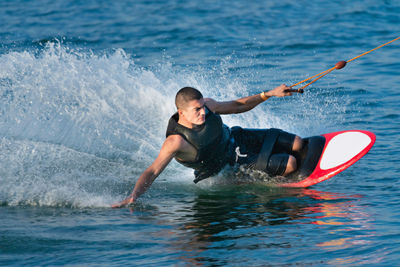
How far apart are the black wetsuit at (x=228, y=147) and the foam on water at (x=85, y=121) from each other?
0.96 meters

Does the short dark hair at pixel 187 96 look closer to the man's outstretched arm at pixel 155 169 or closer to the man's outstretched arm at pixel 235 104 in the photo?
the man's outstretched arm at pixel 155 169

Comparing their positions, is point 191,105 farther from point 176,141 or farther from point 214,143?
point 214,143

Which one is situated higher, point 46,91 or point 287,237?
point 46,91

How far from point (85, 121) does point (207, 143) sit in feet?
10.5

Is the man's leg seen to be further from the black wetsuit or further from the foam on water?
the foam on water

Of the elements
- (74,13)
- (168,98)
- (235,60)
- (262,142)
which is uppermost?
(74,13)

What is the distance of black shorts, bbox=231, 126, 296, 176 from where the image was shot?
25.3 ft

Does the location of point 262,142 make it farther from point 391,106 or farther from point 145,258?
point 391,106

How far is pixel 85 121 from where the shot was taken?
9883 mm

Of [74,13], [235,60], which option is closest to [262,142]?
[235,60]

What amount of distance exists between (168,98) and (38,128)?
2060 mm

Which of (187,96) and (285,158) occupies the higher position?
(187,96)

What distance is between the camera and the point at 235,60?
15.5 m

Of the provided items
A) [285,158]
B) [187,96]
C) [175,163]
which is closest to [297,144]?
[285,158]
